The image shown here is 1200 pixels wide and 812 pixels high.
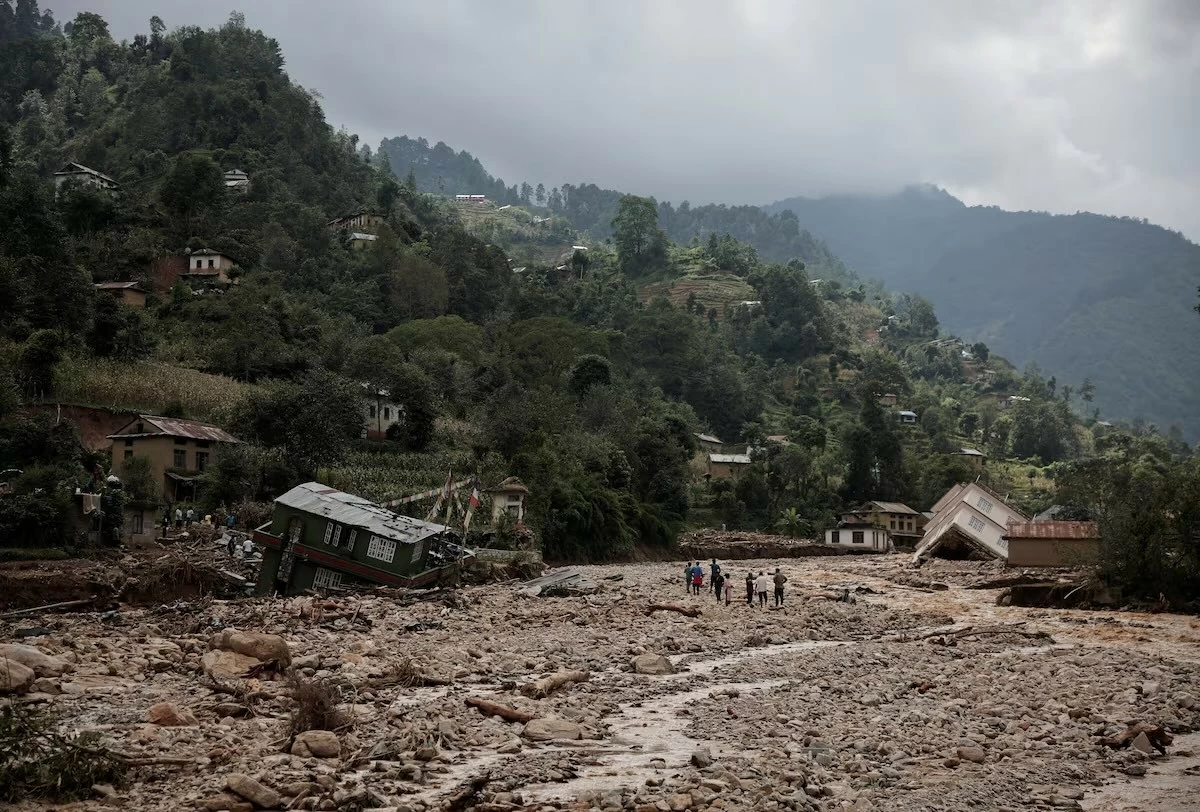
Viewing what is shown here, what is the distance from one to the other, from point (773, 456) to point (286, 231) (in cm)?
4536

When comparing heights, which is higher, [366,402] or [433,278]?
[433,278]

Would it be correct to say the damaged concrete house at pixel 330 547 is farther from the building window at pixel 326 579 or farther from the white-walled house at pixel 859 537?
the white-walled house at pixel 859 537

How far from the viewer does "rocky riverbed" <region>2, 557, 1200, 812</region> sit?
35.8 feet

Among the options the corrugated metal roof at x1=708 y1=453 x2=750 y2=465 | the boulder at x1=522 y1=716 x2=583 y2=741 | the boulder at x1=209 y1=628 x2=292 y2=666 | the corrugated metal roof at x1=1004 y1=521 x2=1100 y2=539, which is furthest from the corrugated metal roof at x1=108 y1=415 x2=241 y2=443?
the corrugated metal roof at x1=708 y1=453 x2=750 y2=465

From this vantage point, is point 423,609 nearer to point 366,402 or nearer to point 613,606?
point 613,606

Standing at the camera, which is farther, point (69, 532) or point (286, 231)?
point (286, 231)

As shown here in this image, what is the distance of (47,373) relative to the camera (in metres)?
47.4

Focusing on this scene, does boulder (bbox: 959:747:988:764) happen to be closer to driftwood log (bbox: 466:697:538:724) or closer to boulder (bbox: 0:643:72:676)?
driftwood log (bbox: 466:697:538:724)

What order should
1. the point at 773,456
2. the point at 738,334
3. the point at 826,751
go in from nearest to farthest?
the point at 826,751 < the point at 773,456 < the point at 738,334

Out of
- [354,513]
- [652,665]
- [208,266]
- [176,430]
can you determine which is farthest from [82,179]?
[652,665]

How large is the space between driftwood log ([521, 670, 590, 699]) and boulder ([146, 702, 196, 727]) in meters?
4.98

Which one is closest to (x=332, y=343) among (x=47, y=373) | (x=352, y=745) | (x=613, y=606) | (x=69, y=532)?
(x=47, y=373)

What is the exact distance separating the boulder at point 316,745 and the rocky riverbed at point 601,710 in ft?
0.09

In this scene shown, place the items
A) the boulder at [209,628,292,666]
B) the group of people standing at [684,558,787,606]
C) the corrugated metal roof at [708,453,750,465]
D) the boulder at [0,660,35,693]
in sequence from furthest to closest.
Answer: the corrugated metal roof at [708,453,750,465] → the group of people standing at [684,558,787,606] → the boulder at [209,628,292,666] → the boulder at [0,660,35,693]
